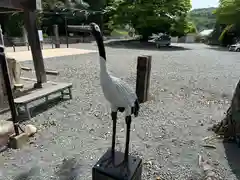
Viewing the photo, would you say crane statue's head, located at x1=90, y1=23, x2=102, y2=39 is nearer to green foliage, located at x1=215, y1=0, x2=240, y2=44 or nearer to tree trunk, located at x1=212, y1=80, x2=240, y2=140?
tree trunk, located at x1=212, y1=80, x2=240, y2=140

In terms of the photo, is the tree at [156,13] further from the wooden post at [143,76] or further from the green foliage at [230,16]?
the wooden post at [143,76]

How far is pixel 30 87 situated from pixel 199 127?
379 centimetres

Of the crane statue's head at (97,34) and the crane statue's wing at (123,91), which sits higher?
the crane statue's head at (97,34)

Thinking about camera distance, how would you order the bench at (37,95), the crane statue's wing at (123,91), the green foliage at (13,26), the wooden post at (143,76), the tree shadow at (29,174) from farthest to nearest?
1. the green foliage at (13,26)
2. the wooden post at (143,76)
3. the bench at (37,95)
4. the tree shadow at (29,174)
5. the crane statue's wing at (123,91)

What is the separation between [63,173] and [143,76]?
2671 mm

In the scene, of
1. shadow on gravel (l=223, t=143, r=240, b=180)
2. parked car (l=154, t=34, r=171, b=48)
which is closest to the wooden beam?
shadow on gravel (l=223, t=143, r=240, b=180)

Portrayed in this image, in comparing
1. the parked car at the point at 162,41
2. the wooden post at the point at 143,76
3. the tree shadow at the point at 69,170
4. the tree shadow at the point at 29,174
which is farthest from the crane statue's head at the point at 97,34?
the parked car at the point at 162,41

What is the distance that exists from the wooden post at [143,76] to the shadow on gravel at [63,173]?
7.73 ft

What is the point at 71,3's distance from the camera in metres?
21.9

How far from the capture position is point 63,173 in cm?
249

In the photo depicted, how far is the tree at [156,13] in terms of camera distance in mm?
16969

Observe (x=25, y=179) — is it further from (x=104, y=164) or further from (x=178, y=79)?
(x=178, y=79)

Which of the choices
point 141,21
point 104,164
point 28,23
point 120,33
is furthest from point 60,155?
point 120,33

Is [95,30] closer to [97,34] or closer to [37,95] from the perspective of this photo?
[97,34]
